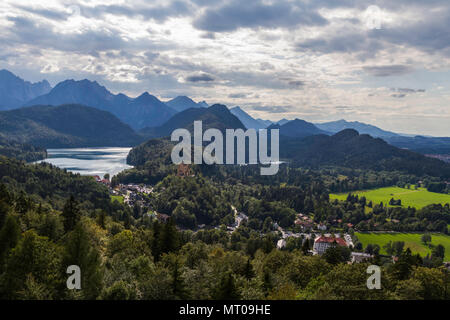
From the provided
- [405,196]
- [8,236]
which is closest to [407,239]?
[405,196]

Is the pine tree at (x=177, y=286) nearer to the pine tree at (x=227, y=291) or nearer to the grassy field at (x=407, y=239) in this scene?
the pine tree at (x=227, y=291)

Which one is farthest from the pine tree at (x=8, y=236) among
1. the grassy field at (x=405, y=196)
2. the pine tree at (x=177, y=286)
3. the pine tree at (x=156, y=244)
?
the grassy field at (x=405, y=196)

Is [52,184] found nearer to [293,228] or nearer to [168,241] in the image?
[293,228]

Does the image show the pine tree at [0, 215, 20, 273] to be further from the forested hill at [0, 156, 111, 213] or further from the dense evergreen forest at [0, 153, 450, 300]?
the forested hill at [0, 156, 111, 213]

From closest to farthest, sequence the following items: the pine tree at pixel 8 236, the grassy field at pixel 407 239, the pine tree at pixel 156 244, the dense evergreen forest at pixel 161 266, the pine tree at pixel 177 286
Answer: the dense evergreen forest at pixel 161 266, the pine tree at pixel 177 286, the pine tree at pixel 8 236, the pine tree at pixel 156 244, the grassy field at pixel 407 239

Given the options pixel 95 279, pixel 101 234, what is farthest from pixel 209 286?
pixel 101 234

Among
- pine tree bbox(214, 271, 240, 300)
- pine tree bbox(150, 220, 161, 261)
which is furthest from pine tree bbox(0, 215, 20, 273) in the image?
pine tree bbox(150, 220, 161, 261)
